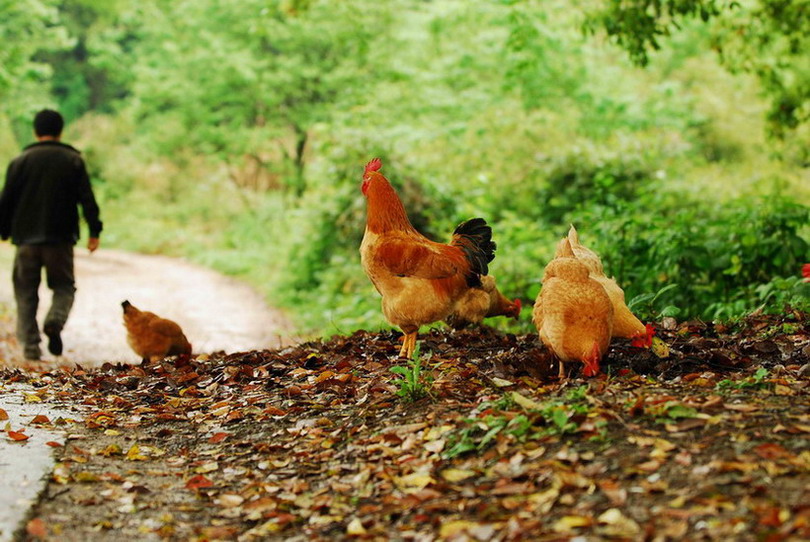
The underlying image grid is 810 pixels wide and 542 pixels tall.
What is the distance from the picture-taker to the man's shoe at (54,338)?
823cm

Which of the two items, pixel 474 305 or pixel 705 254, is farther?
pixel 705 254

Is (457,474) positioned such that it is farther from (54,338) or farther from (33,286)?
(33,286)

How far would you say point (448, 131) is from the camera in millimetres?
19781

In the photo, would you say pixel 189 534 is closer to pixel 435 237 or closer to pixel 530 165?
pixel 435 237

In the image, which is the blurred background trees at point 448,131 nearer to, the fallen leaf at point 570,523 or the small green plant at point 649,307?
the small green plant at point 649,307

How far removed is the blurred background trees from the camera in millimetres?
8961

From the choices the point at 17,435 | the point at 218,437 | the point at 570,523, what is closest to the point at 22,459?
the point at 17,435

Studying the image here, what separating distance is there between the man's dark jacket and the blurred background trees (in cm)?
313

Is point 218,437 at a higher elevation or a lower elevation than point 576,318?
lower

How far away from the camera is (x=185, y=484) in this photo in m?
4.01

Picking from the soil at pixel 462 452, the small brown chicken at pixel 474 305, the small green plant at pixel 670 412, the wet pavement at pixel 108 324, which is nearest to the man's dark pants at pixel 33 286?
the wet pavement at pixel 108 324

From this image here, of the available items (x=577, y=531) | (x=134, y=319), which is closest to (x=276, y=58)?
(x=134, y=319)

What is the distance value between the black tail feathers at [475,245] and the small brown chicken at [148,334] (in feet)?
8.68

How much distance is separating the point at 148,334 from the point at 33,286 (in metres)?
2.31
